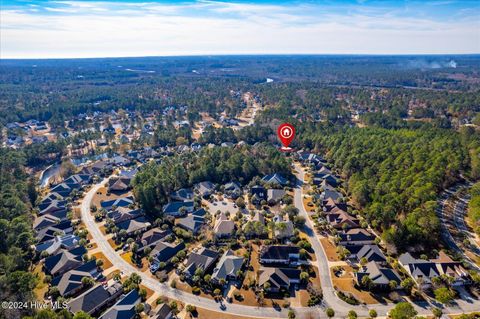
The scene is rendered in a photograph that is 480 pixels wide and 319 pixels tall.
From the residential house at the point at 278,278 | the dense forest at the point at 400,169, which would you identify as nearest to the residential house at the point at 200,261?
the residential house at the point at 278,278

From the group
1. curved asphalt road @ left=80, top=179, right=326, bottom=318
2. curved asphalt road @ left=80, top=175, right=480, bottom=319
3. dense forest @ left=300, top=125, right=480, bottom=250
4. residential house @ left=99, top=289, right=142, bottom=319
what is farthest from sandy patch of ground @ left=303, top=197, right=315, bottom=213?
residential house @ left=99, top=289, right=142, bottom=319

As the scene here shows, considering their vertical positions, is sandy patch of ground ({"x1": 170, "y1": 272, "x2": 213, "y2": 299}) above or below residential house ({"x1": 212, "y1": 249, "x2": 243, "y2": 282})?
below

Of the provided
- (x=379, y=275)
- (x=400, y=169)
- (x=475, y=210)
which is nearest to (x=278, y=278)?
(x=379, y=275)

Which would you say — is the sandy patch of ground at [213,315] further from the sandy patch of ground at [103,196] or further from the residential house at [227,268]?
the sandy patch of ground at [103,196]

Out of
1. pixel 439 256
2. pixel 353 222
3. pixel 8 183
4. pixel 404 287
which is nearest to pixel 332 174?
pixel 353 222

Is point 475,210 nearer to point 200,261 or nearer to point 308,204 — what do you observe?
point 308,204

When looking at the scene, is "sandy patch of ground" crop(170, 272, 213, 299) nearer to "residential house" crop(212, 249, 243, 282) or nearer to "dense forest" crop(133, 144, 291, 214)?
"residential house" crop(212, 249, 243, 282)

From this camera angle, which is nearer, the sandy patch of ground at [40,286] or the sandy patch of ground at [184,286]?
the sandy patch of ground at [184,286]
